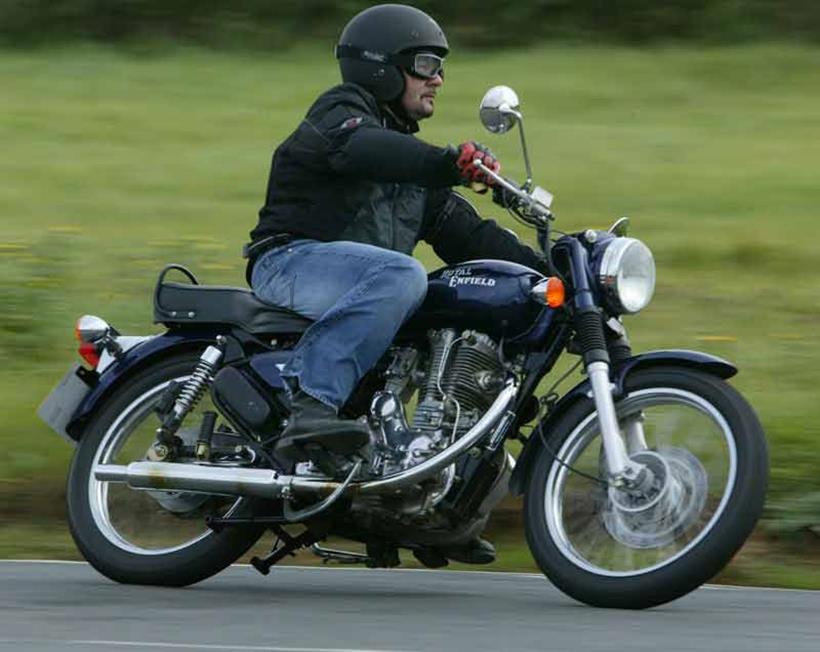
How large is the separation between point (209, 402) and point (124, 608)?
36.0 inches

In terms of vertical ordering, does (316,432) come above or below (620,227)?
below

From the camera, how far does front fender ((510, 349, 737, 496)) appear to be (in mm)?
6703

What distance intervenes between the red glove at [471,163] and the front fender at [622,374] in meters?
0.71

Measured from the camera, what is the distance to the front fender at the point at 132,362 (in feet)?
24.7

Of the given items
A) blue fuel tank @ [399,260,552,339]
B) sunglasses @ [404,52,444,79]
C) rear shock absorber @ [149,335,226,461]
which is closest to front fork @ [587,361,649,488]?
blue fuel tank @ [399,260,552,339]

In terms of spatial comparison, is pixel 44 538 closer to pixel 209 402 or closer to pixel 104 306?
pixel 209 402

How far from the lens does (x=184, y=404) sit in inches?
291

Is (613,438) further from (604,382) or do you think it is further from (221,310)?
(221,310)

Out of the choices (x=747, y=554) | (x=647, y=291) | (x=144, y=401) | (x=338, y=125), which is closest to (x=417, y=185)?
(x=338, y=125)

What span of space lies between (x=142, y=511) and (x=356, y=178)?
142 cm

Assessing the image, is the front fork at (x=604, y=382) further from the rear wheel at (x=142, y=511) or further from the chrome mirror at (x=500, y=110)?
the rear wheel at (x=142, y=511)

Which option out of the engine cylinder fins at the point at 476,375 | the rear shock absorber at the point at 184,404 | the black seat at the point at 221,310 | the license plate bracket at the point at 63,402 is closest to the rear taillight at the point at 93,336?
the license plate bracket at the point at 63,402

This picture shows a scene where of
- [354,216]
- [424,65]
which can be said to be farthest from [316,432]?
[424,65]

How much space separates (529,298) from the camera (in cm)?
699
